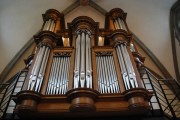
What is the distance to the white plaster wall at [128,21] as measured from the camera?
28.6 feet

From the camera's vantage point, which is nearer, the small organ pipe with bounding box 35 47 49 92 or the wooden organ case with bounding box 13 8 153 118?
the wooden organ case with bounding box 13 8 153 118

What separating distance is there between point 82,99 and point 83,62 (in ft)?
3.92

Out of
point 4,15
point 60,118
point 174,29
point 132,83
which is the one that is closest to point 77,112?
point 60,118

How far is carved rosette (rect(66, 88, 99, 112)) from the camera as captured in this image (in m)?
3.69

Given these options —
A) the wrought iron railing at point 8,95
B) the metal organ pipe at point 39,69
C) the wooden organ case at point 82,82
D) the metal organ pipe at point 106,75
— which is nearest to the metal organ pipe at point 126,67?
the wooden organ case at point 82,82

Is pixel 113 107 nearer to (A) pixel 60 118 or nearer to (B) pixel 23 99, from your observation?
(A) pixel 60 118

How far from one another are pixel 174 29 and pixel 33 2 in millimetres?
6083

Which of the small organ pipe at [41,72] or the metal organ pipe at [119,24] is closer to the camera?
the small organ pipe at [41,72]

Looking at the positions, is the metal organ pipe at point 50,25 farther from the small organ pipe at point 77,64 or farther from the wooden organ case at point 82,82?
the small organ pipe at point 77,64

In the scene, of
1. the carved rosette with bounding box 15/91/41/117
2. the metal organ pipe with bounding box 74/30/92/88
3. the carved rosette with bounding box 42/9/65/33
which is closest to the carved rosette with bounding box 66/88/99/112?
the metal organ pipe with bounding box 74/30/92/88

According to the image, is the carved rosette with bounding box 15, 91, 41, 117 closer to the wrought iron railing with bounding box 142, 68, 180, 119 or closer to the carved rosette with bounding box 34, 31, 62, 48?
the carved rosette with bounding box 34, 31, 62, 48

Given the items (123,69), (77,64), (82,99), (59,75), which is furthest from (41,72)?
(123,69)

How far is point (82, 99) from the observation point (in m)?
3.74

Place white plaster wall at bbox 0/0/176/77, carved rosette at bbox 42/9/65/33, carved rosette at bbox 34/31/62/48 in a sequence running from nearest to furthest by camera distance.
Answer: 1. carved rosette at bbox 34/31/62/48
2. carved rosette at bbox 42/9/65/33
3. white plaster wall at bbox 0/0/176/77
